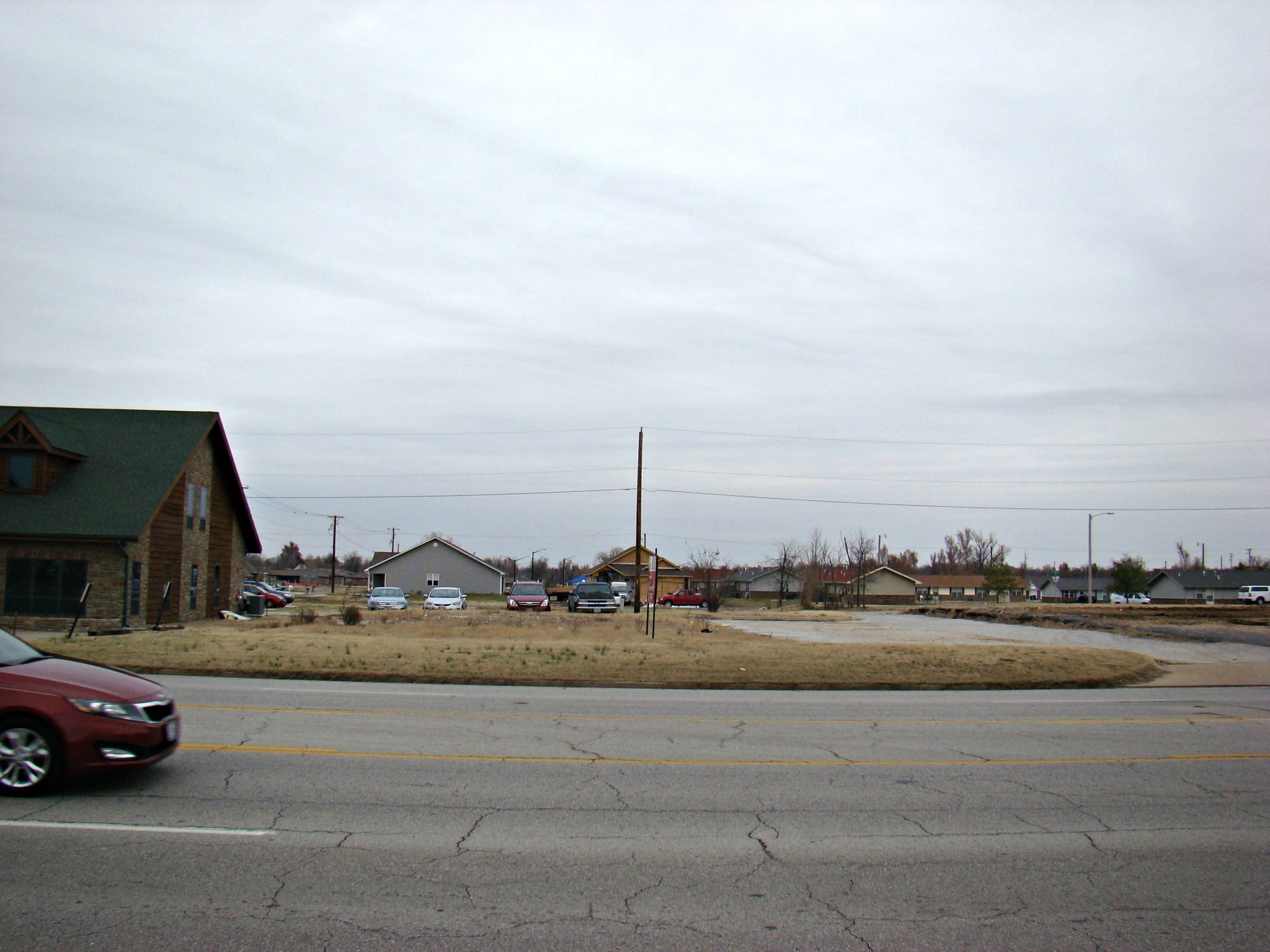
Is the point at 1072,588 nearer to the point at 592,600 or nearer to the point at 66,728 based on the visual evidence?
the point at 592,600

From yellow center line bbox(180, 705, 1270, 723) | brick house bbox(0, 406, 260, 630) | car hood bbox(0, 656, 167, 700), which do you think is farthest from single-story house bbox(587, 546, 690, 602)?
car hood bbox(0, 656, 167, 700)

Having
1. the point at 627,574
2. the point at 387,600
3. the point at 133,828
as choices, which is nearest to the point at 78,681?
the point at 133,828

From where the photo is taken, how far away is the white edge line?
260 inches

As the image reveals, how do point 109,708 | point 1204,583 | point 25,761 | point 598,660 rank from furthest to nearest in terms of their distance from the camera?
point 1204,583, point 598,660, point 109,708, point 25,761

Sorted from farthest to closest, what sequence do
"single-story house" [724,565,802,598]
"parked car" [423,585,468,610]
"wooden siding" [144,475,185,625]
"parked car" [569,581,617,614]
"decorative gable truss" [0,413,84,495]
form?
"single-story house" [724,565,802,598], "parked car" [423,585,468,610], "parked car" [569,581,617,614], "wooden siding" [144,475,185,625], "decorative gable truss" [0,413,84,495]

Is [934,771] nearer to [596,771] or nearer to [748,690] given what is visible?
[596,771]

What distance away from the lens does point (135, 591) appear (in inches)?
1254

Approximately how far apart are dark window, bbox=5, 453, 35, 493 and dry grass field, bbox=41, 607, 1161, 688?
9234mm

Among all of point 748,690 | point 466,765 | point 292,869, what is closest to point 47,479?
point 748,690

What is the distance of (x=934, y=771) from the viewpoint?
9383 millimetres

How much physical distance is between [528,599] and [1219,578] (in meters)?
105

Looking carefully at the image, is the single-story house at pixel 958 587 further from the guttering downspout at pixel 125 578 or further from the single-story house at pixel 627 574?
the guttering downspout at pixel 125 578

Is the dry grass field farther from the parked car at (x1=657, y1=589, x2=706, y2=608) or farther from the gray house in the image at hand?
the gray house

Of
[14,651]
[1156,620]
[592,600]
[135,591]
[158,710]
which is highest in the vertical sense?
[14,651]
